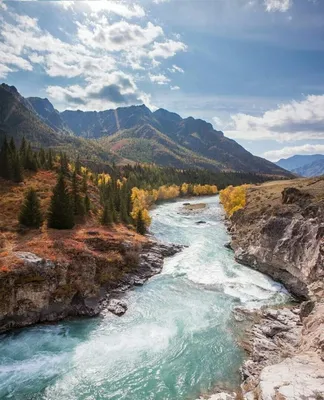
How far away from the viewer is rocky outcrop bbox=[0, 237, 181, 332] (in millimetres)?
35469

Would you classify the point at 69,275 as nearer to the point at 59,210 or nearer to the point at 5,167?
the point at 59,210

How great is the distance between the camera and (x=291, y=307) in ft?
135

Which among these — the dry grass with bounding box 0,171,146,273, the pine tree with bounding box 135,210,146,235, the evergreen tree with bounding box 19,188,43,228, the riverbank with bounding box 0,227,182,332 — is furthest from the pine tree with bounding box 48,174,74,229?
the pine tree with bounding box 135,210,146,235

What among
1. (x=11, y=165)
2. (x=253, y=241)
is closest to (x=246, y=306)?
(x=253, y=241)

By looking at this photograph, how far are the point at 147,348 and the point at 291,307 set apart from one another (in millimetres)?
21402

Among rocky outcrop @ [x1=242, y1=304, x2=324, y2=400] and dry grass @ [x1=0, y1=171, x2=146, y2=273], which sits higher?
dry grass @ [x1=0, y1=171, x2=146, y2=273]

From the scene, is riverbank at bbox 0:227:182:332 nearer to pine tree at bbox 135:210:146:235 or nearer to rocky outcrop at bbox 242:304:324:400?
pine tree at bbox 135:210:146:235

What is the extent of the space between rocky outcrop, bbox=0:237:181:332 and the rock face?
19.9 meters

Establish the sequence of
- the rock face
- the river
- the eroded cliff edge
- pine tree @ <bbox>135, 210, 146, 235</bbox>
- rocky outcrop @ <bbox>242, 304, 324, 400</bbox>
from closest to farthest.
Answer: rocky outcrop @ <bbox>242, 304, 324, 400</bbox> < the eroded cliff edge < the river < the rock face < pine tree @ <bbox>135, 210, 146, 235</bbox>

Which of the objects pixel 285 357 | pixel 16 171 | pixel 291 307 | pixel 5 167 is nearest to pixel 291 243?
pixel 291 307

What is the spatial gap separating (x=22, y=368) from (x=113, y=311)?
13.0 m

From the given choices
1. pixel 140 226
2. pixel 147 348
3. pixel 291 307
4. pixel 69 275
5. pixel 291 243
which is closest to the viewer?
pixel 147 348

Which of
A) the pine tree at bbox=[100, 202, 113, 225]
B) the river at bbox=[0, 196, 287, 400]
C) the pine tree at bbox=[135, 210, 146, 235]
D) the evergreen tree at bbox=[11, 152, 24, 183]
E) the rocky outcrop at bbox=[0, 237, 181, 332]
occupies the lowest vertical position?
the river at bbox=[0, 196, 287, 400]

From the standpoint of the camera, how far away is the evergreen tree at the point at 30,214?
2050 inches
